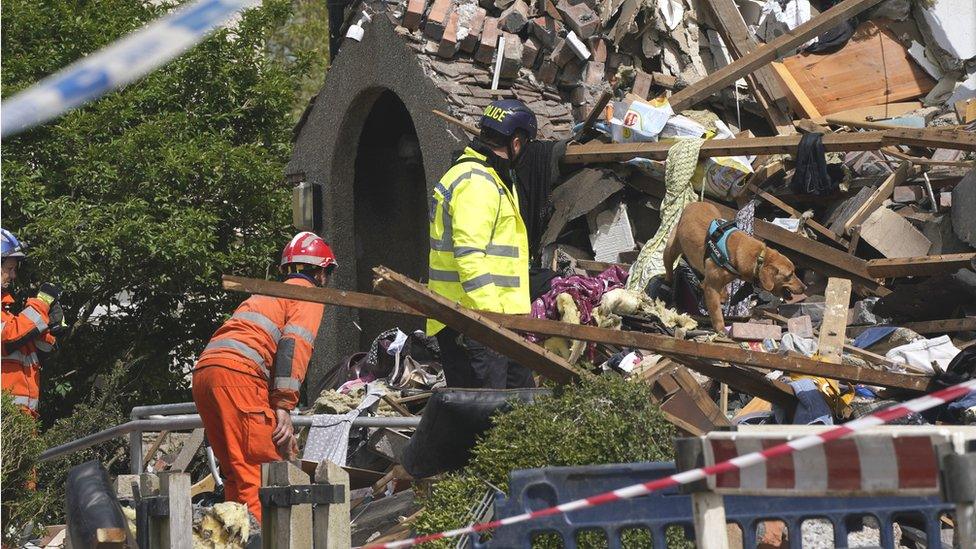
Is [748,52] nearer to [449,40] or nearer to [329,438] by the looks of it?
[449,40]

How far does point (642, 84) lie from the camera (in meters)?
10.9

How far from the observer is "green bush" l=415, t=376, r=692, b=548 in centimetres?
515

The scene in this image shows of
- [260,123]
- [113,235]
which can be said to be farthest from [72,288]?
[260,123]

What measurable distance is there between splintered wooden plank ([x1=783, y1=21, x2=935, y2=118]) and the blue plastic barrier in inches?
284

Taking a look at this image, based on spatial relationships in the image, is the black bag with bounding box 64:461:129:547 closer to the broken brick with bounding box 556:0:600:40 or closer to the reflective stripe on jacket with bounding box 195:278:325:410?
the reflective stripe on jacket with bounding box 195:278:325:410

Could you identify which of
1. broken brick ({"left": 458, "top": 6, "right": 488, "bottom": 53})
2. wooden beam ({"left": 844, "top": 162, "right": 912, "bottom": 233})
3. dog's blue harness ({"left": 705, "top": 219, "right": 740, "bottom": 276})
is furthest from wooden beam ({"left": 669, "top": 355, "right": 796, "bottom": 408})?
broken brick ({"left": 458, "top": 6, "right": 488, "bottom": 53})

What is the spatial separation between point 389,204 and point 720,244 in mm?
5856

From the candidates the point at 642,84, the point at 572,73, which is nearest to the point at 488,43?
the point at 572,73

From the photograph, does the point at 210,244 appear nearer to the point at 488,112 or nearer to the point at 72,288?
the point at 72,288

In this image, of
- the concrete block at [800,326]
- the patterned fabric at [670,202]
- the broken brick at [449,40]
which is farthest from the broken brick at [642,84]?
the concrete block at [800,326]

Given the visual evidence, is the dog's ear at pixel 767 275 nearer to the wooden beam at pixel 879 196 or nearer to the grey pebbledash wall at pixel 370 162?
the wooden beam at pixel 879 196

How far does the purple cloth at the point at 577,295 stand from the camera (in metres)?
9.15

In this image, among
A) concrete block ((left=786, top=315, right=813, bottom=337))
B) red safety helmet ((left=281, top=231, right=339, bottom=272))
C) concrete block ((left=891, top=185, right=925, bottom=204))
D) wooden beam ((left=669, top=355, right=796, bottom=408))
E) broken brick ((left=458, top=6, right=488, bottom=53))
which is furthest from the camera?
broken brick ((left=458, top=6, right=488, bottom=53))

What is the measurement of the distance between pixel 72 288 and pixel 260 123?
3.77 meters
